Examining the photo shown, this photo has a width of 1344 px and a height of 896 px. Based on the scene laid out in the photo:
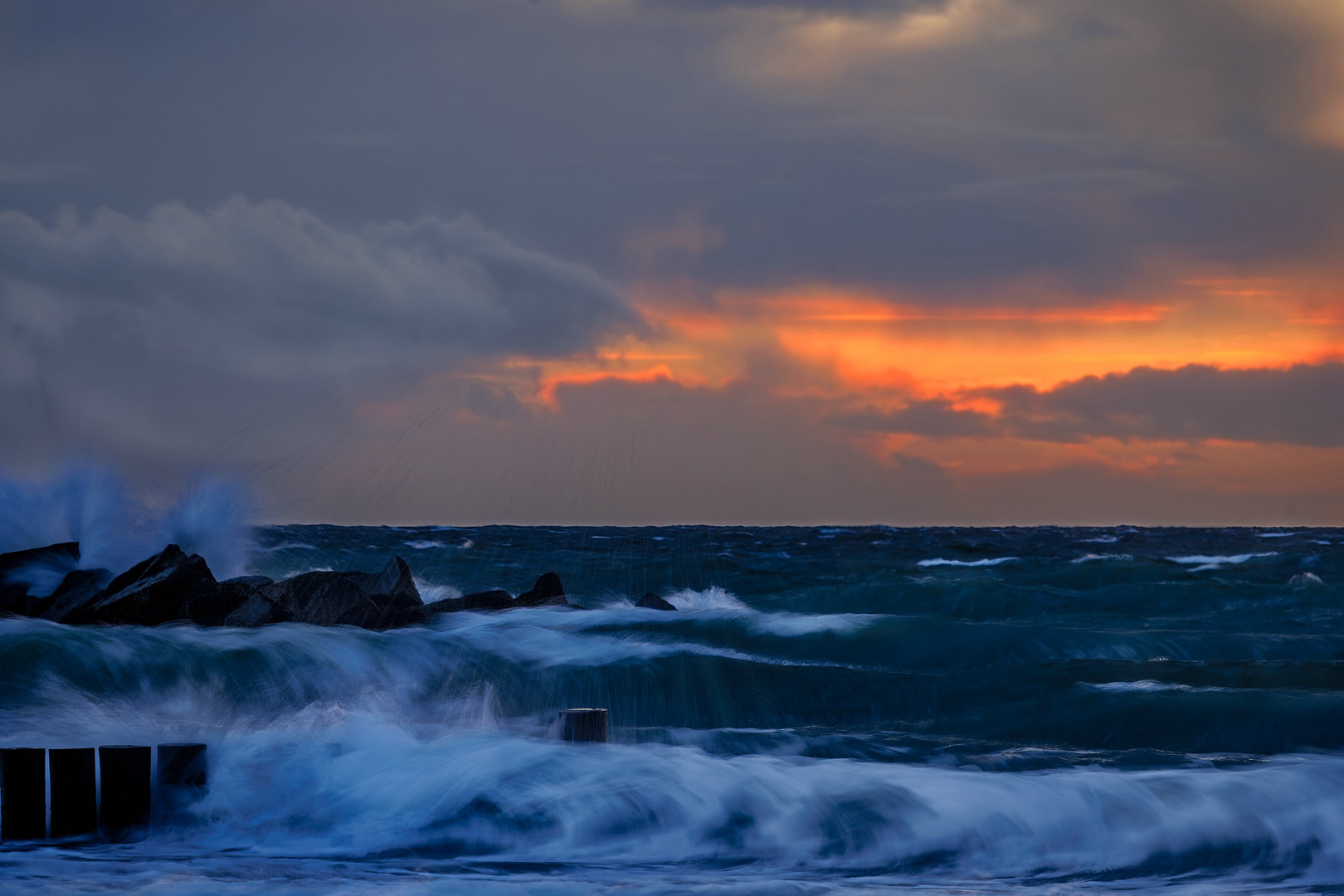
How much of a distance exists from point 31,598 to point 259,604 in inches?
120

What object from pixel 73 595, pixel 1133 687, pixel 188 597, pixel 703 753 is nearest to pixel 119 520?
pixel 73 595

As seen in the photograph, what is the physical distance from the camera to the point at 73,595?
40.4ft

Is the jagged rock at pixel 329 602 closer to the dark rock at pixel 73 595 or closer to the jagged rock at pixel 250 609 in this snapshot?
the jagged rock at pixel 250 609

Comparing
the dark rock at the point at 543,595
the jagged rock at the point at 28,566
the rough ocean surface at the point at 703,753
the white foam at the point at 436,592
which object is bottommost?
the rough ocean surface at the point at 703,753

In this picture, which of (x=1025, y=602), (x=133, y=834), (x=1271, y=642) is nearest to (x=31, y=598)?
(x=133, y=834)

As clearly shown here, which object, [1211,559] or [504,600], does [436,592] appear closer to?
[504,600]

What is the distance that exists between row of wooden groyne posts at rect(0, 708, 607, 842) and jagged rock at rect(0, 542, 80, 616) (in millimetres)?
6845

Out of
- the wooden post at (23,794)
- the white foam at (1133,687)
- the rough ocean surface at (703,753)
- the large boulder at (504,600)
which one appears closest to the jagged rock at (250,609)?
the rough ocean surface at (703,753)

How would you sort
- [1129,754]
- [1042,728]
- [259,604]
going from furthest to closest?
1. [259,604]
2. [1042,728]
3. [1129,754]

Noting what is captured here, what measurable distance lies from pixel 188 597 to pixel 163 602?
0.80 ft

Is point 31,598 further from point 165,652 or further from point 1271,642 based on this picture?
point 1271,642

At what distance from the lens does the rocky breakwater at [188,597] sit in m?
11.0

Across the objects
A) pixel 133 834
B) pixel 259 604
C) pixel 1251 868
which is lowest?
pixel 1251 868

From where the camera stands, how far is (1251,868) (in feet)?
21.4
